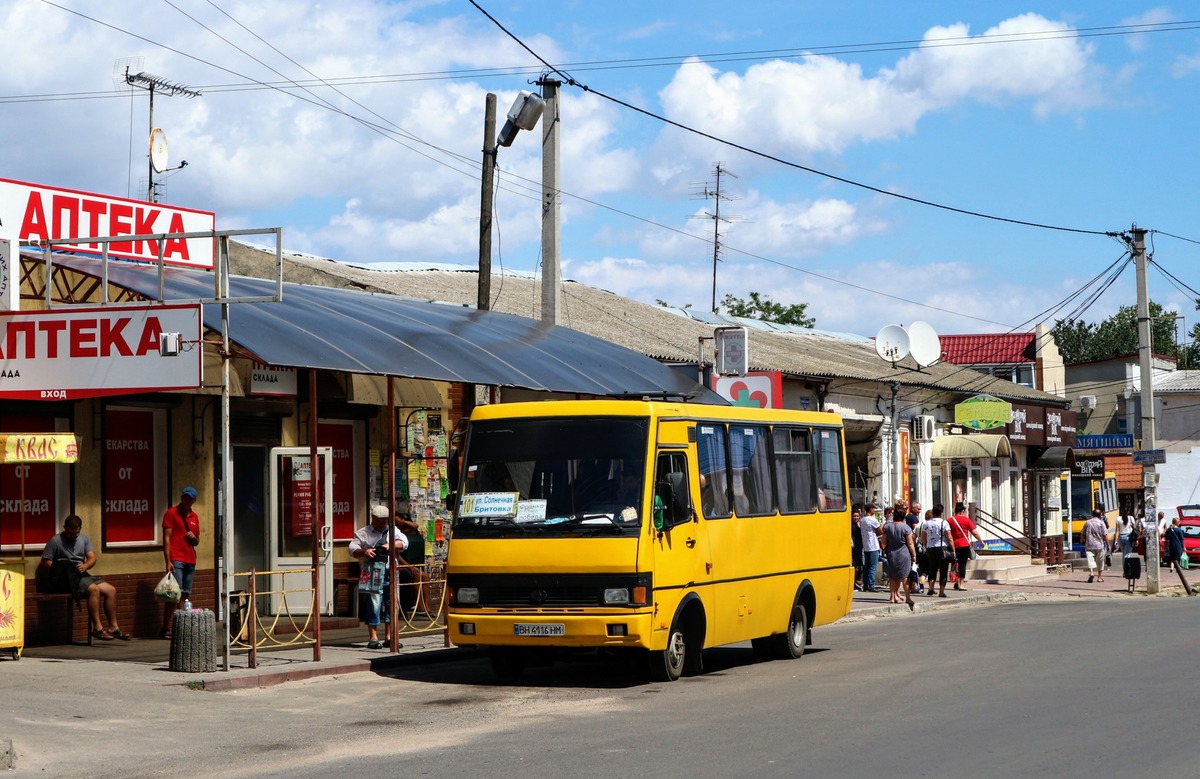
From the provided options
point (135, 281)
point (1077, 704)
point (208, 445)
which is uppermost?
point (135, 281)

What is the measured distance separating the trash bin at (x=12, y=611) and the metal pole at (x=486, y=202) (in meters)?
9.72

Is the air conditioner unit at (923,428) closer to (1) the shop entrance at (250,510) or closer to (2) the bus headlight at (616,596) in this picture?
(1) the shop entrance at (250,510)

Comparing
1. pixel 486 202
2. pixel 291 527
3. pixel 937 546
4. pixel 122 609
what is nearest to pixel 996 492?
pixel 937 546

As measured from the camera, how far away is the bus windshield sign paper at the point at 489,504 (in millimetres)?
14430

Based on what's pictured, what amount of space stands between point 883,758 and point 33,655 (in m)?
10.4

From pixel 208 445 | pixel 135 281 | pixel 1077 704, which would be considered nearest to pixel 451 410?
pixel 208 445

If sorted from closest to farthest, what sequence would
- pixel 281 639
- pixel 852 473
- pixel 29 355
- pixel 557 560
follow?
pixel 557 560 → pixel 29 355 → pixel 281 639 → pixel 852 473

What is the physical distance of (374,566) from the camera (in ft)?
57.0

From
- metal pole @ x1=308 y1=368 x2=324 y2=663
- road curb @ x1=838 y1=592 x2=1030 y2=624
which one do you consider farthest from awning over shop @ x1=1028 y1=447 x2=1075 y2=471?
metal pole @ x1=308 y1=368 x2=324 y2=663

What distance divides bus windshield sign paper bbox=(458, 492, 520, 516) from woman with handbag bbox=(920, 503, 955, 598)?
53.4 feet

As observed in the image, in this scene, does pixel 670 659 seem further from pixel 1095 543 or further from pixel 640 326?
pixel 1095 543

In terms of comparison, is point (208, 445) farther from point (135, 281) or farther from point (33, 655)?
point (33, 655)

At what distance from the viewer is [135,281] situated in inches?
694

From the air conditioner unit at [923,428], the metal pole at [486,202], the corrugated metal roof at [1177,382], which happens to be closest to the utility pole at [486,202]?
the metal pole at [486,202]
